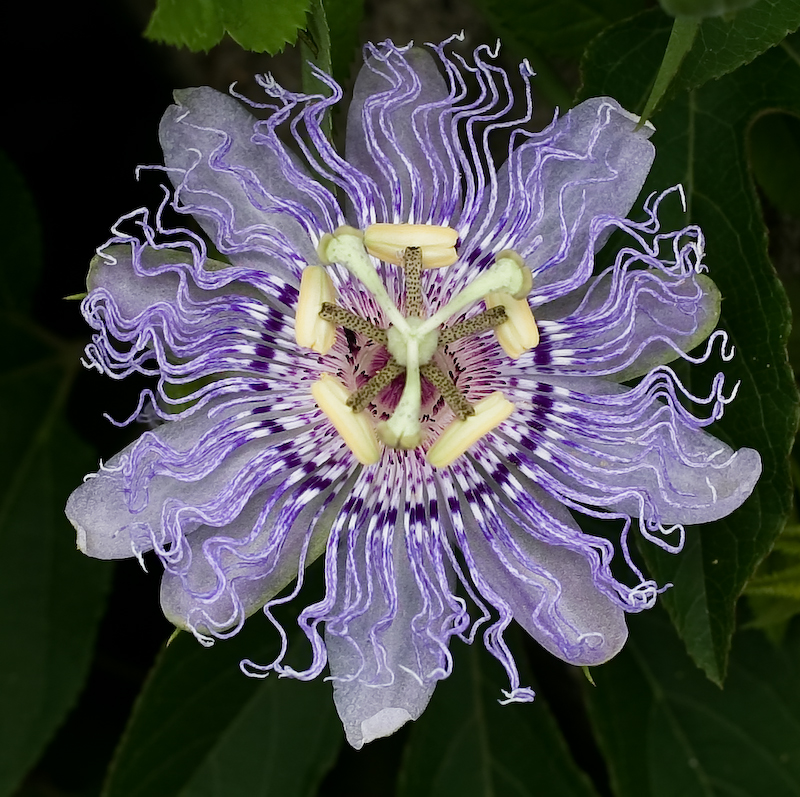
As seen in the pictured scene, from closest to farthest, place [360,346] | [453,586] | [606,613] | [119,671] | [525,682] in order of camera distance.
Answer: [606,613]
[453,586]
[360,346]
[525,682]
[119,671]

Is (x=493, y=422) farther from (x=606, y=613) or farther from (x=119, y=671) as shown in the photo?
(x=119, y=671)

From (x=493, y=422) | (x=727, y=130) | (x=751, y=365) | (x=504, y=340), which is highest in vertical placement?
(x=727, y=130)

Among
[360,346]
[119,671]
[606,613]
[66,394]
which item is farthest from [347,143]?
[119,671]

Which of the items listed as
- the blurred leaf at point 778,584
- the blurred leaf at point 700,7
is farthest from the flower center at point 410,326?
the blurred leaf at point 778,584

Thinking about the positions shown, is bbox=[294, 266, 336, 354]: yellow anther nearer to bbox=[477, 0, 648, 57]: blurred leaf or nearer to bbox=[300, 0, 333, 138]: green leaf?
bbox=[300, 0, 333, 138]: green leaf

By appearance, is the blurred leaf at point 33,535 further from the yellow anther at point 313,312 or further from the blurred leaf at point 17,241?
the yellow anther at point 313,312

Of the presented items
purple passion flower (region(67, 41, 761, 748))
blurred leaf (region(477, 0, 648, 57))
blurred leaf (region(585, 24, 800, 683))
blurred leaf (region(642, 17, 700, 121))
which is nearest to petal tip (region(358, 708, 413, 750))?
purple passion flower (region(67, 41, 761, 748))
